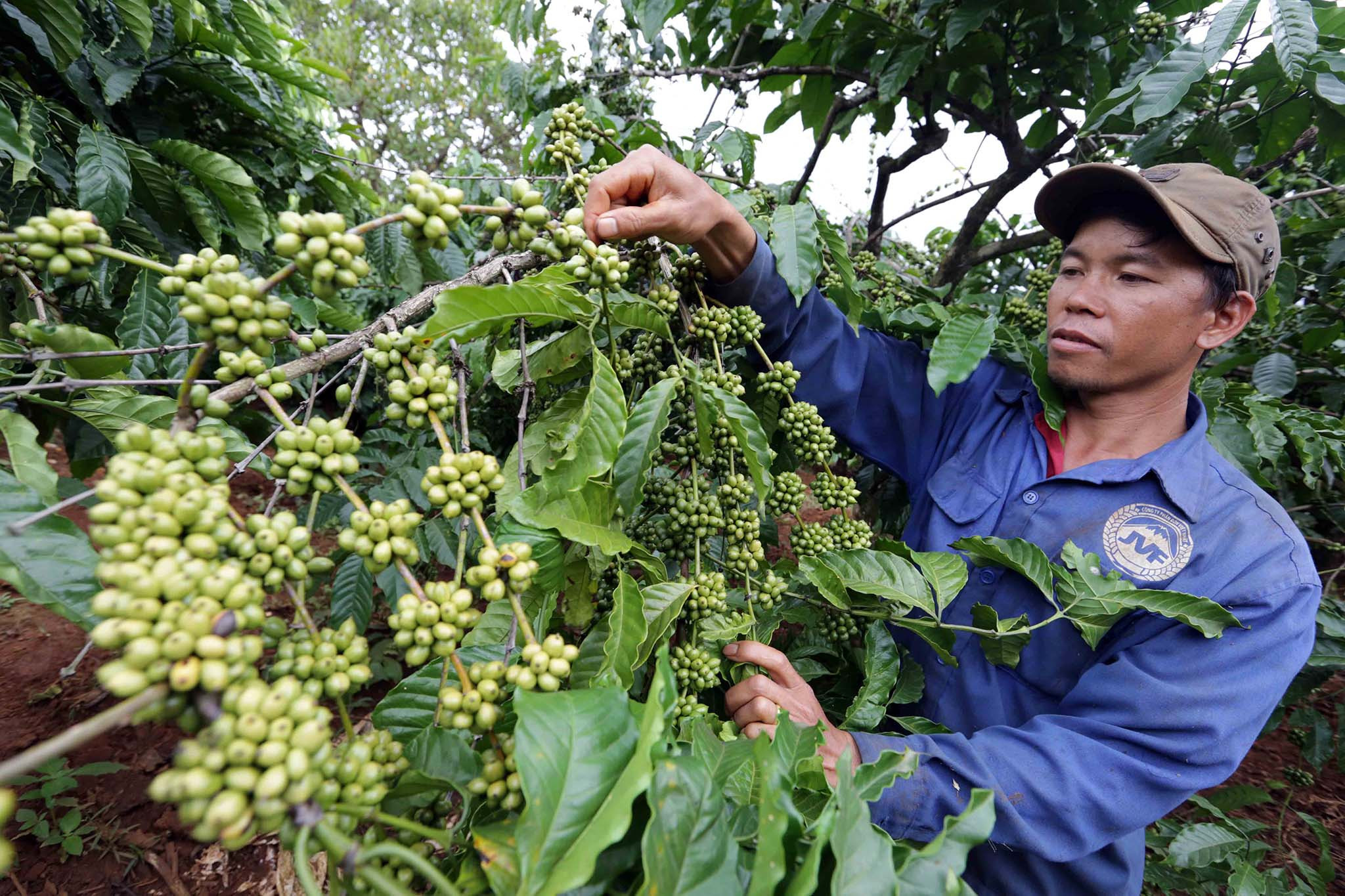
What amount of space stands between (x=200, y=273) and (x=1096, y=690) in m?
2.31

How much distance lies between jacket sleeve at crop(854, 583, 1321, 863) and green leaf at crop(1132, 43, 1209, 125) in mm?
1627

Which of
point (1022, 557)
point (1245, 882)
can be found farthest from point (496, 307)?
point (1245, 882)

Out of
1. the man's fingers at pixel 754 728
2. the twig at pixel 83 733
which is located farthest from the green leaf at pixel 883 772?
the twig at pixel 83 733

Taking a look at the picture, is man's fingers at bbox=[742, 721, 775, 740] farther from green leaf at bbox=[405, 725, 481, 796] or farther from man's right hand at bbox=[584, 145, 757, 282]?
man's right hand at bbox=[584, 145, 757, 282]

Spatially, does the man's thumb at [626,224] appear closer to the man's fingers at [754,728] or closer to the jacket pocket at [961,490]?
the man's fingers at [754,728]

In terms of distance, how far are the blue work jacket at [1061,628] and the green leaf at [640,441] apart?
789 mm

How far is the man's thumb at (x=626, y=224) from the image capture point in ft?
4.96

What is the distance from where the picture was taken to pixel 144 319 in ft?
6.40

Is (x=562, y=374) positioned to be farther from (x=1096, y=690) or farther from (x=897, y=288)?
(x=897, y=288)

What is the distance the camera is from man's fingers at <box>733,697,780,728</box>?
170cm

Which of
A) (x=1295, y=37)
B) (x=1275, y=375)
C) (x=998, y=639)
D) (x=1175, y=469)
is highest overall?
(x=1295, y=37)

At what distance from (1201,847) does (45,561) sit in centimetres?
392

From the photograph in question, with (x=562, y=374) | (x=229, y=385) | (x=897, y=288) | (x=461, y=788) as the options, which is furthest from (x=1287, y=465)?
(x=229, y=385)

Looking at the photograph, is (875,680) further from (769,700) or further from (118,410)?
(118,410)
